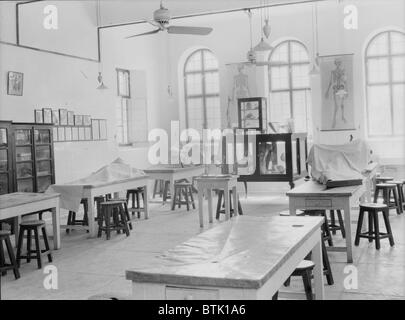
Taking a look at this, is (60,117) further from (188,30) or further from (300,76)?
(300,76)

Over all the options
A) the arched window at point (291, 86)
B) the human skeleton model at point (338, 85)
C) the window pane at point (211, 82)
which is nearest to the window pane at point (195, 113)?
the window pane at point (211, 82)

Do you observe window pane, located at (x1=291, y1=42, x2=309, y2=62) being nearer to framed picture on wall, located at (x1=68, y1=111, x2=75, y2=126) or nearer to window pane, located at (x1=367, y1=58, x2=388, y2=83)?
window pane, located at (x1=367, y1=58, x2=388, y2=83)

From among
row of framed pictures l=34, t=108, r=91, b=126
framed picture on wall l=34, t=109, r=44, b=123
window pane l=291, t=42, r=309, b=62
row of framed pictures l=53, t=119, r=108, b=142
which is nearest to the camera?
framed picture on wall l=34, t=109, r=44, b=123

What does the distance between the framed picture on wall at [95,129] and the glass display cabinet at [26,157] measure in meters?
1.84

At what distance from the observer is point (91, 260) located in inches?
271

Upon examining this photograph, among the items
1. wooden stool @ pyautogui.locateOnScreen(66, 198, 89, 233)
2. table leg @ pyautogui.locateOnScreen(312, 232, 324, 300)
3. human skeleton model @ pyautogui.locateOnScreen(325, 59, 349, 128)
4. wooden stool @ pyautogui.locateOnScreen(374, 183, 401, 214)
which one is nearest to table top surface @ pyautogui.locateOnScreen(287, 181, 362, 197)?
table leg @ pyautogui.locateOnScreen(312, 232, 324, 300)

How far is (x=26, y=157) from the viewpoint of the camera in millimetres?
9711

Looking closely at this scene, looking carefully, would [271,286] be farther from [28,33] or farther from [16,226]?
[28,33]

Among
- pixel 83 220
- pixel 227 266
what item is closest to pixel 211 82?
pixel 83 220

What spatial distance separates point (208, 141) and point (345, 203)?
8.76 metres

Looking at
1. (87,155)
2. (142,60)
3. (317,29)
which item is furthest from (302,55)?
(87,155)

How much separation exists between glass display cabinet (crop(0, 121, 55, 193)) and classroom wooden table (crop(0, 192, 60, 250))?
5.13 ft

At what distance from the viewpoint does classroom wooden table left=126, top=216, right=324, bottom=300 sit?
2.63 metres
